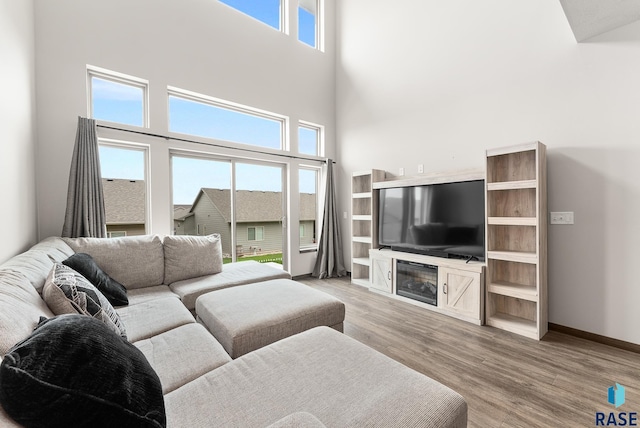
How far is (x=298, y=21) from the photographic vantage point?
456 centimetres

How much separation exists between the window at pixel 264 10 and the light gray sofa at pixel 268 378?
407 centimetres

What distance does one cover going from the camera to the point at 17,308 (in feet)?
3.29

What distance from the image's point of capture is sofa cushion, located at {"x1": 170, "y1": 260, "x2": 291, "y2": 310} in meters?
2.38

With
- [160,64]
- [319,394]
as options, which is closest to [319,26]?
[160,64]

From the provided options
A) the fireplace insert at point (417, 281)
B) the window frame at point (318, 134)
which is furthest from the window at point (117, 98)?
the fireplace insert at point (417, 281)

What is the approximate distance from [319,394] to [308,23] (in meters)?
5.65

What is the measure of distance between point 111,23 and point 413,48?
378 cm

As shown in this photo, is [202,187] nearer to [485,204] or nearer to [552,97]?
[485,204]

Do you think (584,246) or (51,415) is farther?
(584,246)

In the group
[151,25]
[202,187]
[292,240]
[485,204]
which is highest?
[151,25]

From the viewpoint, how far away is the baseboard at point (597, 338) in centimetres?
220

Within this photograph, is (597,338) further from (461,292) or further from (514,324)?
(461,292)

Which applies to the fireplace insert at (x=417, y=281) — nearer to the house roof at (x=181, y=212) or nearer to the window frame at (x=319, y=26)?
the house roof at (x=181, y=212)

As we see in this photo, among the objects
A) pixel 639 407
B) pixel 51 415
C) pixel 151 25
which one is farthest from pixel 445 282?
pixel 151 25
